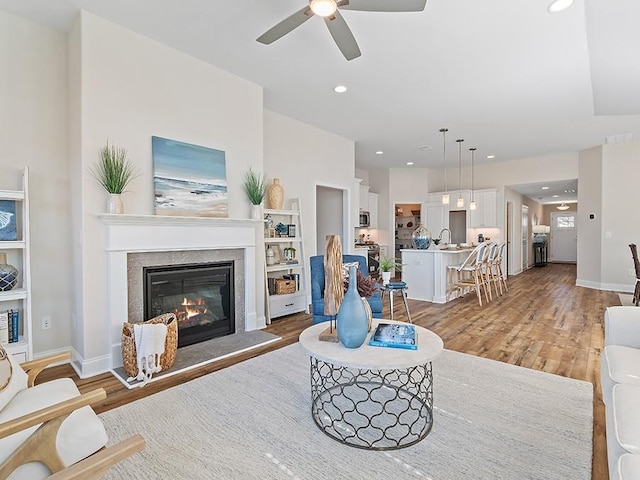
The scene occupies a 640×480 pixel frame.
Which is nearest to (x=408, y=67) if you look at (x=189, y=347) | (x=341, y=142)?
(x=341, y=142)

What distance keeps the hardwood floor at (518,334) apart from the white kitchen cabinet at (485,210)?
2.28 m

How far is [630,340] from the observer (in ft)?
6.75

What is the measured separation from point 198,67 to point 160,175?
1264mm

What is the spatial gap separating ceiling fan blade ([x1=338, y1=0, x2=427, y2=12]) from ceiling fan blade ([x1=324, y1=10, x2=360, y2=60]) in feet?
0.29

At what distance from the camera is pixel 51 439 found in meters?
1.20

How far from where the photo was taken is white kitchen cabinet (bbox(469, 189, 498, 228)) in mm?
8266

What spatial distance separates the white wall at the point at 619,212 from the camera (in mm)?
6395

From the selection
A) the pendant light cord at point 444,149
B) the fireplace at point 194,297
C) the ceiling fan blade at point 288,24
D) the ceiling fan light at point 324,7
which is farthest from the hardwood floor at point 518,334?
the pendant light cord at point 444,149

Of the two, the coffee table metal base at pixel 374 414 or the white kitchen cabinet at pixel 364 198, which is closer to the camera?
the coffee table metal base at pixel 374 414

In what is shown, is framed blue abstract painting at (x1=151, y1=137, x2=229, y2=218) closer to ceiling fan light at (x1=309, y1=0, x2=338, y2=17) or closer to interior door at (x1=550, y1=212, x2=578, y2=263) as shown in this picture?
ceiling fan light at (x1=309, y1=0, x2=338, y2=17)

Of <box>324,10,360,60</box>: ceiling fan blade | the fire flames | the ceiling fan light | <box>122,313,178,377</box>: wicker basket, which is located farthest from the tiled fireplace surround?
the ceiling fan light

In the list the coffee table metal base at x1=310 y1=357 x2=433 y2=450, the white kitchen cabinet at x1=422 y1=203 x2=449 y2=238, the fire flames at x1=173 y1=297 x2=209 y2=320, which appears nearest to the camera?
the coffee table metal base at x1=310 y1=357 x2=433 y2=450

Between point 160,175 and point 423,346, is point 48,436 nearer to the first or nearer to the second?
point 423,346

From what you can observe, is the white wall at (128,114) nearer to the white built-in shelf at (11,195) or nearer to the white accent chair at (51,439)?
the white built-in shelf at (11,195)
